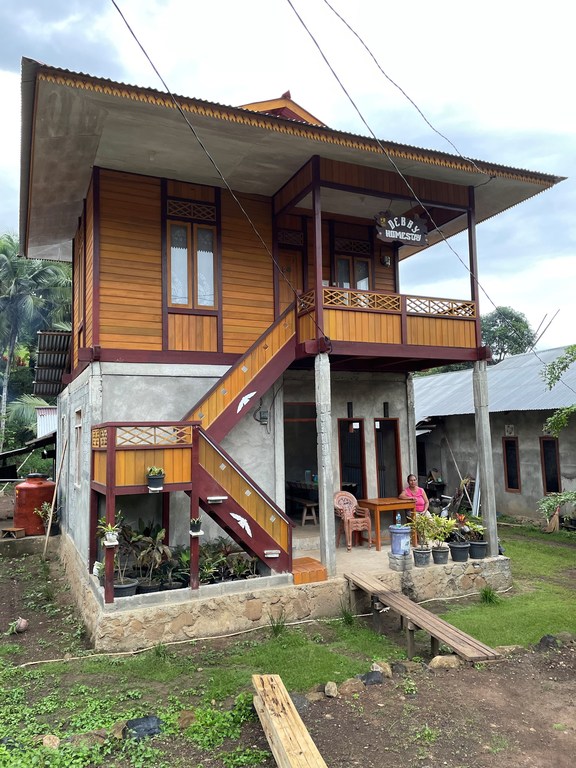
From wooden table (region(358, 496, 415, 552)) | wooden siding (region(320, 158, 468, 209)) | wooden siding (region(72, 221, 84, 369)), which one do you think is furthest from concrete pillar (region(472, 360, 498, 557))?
wooden siding (region(72, 221, 84, 369))

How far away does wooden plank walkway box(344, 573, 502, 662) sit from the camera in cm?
622

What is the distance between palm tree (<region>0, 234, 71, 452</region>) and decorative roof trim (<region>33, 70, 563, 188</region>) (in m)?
30.3

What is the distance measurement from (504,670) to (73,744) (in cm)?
478

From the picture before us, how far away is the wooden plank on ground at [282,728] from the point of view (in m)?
4.31

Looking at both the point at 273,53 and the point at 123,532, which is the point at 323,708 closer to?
the point at 123,532

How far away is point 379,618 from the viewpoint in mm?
8164

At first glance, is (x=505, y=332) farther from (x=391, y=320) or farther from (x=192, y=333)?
(x=192, y=333)

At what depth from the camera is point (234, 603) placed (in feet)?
26.8

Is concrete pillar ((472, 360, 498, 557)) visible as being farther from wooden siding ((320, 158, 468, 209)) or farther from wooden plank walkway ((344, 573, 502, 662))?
wooden siding ((320, 158, 468, 209))

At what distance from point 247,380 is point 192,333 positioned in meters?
1.53

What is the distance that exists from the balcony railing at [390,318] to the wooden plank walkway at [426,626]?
4036 mm

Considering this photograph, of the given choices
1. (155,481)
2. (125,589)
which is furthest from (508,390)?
(125,589)

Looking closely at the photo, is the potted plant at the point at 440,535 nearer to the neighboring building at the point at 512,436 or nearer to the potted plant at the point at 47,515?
Result: the neighboring building at the point at 512,436

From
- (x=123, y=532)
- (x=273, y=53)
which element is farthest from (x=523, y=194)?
(x=123, y=532)
